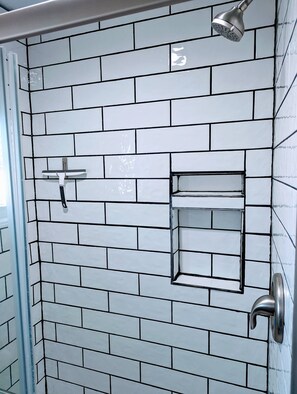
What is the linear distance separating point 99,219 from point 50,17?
86 centimetres

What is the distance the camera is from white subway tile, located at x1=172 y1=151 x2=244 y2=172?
105 centimetres

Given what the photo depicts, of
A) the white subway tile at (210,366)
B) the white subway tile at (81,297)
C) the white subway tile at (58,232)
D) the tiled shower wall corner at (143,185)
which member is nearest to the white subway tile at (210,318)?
the tiled shower wall corner at (143,185)

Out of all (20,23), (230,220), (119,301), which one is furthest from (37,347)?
(20,23)

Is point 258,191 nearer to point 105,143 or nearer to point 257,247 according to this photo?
point 257,247

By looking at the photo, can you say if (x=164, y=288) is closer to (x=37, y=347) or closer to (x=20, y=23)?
(x=37, y=347)

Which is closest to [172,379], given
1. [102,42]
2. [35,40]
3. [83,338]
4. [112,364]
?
[112,364]

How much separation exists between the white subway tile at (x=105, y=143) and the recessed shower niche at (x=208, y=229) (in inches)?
9.5

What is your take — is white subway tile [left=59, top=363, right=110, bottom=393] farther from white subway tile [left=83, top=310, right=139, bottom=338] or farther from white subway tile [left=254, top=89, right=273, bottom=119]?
white subway tile [left=254, top=89, right=273, bottom=119]

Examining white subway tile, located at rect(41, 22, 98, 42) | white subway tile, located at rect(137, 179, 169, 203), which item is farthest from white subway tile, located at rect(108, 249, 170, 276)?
white subway tile, located at rect(41, 22, 98, 42)

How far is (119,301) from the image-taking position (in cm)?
129

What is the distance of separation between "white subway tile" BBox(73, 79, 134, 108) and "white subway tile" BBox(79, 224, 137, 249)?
0.54 meters

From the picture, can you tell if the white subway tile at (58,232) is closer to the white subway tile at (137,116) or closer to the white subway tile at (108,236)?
the white subway tile at (108,236)

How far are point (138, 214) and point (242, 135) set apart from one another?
52 cm

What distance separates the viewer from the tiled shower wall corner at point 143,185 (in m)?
1.04
